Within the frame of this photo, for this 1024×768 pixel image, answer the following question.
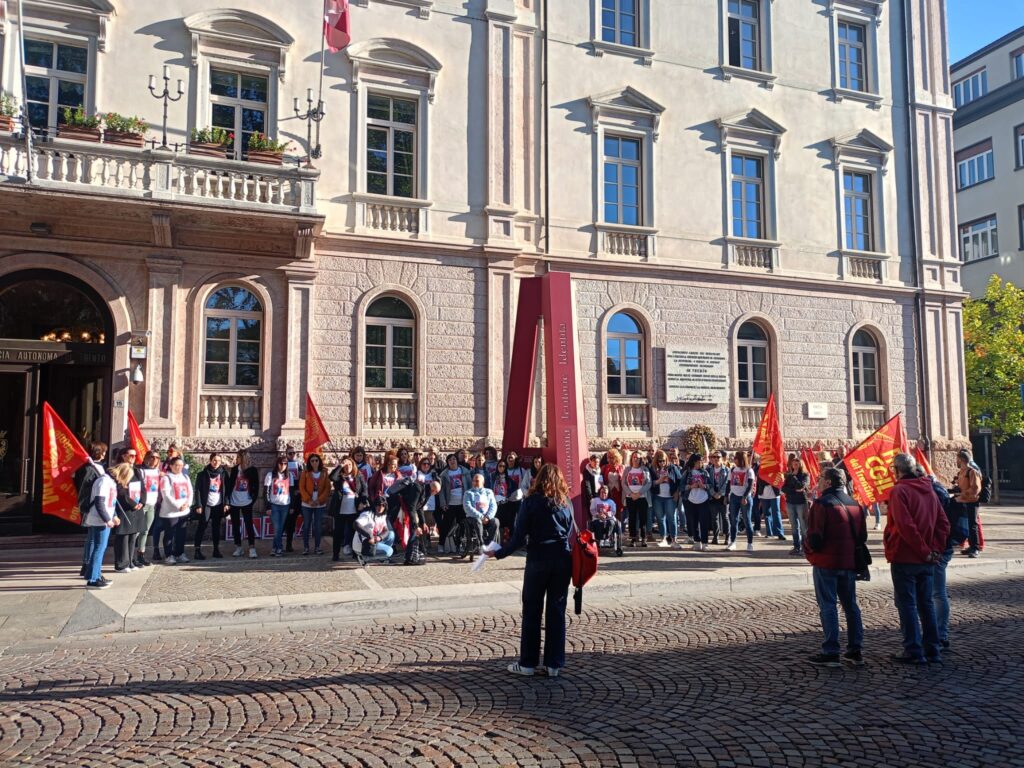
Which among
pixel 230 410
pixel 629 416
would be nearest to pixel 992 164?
pixel 629 416

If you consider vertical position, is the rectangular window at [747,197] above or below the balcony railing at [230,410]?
above

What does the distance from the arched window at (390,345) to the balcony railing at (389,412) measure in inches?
9.5

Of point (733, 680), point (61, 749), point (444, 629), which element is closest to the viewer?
point (61, 749)

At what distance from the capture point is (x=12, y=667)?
6.95 m

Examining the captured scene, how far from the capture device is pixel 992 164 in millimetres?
36812

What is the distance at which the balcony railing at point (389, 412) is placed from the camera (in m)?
16.7

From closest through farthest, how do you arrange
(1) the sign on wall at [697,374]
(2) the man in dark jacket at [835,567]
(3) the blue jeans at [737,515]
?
(2) the man in dark jacket at [835,567] → (3) the blue jeans at [737,515] → (1) the sign on wall at [697,374]

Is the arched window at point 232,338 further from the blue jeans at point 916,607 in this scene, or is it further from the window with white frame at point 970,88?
the window with white frame at point 970,88

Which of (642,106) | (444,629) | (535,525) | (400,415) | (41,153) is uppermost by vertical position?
(642,106)

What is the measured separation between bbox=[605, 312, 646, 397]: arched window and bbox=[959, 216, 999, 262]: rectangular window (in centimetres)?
2651

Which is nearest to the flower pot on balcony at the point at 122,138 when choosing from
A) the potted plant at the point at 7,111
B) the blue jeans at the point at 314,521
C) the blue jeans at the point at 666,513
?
the potted plant at the point at 7,111

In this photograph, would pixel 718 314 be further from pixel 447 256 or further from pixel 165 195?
pixel 165 195

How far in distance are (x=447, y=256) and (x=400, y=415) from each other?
3726 millimetres

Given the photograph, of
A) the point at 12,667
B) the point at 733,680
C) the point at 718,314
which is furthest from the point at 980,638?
the point at 718,314
